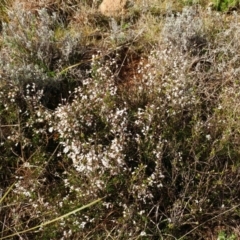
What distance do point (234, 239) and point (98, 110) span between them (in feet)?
4.14

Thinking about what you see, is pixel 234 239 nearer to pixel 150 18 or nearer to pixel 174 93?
pixel 174 93

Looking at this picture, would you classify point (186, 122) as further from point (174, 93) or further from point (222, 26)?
point (222, 26)

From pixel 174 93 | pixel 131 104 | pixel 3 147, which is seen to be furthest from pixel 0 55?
pixel 174 93

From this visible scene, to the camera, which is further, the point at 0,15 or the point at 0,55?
the point at 0,15

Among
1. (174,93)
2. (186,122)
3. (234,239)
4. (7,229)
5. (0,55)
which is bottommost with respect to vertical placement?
(234,239)

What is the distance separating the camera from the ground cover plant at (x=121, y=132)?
9.84 ft

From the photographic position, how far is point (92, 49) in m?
4.15

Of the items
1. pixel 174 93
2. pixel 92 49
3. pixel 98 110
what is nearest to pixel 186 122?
pixel 174 93

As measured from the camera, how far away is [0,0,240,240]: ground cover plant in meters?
3.00

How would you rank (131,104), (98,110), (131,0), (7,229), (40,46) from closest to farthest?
(7,229), (98,110), (131,104), (40,46), (131,0)

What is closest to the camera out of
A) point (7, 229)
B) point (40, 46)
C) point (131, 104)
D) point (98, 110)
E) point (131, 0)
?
point (7, 229)

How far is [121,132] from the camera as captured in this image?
3.09 m

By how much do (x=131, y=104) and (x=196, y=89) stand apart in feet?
Answer: 1.64

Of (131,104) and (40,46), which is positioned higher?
(40,46)
